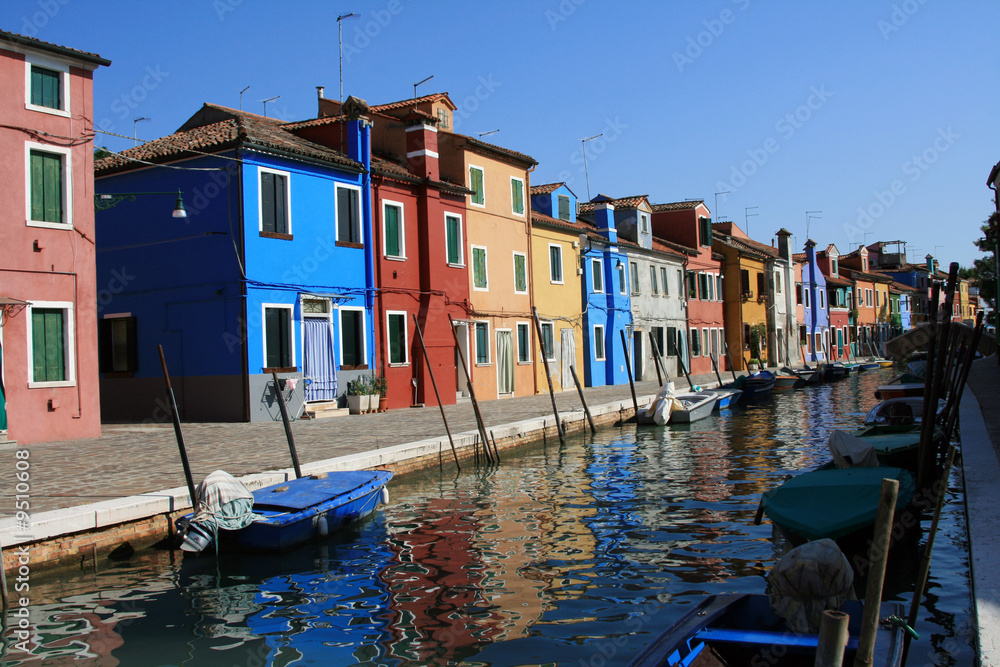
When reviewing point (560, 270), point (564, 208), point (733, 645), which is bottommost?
point (733, 645)

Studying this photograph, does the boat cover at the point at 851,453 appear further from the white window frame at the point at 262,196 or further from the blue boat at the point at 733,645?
the white window frame at the point at 262,196

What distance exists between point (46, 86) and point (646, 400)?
1784cm

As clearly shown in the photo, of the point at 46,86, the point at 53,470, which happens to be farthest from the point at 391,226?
the point at 53,470

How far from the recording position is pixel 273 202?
2073 centimetres

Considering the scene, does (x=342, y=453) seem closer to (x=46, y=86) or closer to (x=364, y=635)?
(x=364, y=635)

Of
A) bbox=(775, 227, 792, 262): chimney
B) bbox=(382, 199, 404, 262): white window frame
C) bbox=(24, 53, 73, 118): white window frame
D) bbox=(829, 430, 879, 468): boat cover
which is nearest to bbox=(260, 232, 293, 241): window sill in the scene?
bbox=(382, 199, 404, 262): white window frame

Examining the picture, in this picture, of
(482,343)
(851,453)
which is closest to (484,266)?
(482,343)

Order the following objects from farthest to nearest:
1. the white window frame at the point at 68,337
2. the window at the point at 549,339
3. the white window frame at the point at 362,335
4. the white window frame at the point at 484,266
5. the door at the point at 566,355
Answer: the door at the point at 566,355 < the window at the point at 549,339 < the white window frame at the point at 484,266 < the white window frame at the point at 362,335 < the white window frame at the point at 68,337

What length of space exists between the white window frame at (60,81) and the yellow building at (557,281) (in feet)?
56.3

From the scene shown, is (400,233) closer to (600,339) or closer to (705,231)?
(600,339)

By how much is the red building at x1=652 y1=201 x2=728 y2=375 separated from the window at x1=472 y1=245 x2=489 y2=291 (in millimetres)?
17655

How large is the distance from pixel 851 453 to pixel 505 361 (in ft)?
63.1

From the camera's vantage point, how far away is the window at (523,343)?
29812 mm

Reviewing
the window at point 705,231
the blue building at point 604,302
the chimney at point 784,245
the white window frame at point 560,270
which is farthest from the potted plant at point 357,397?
the chimney at point 784,245
